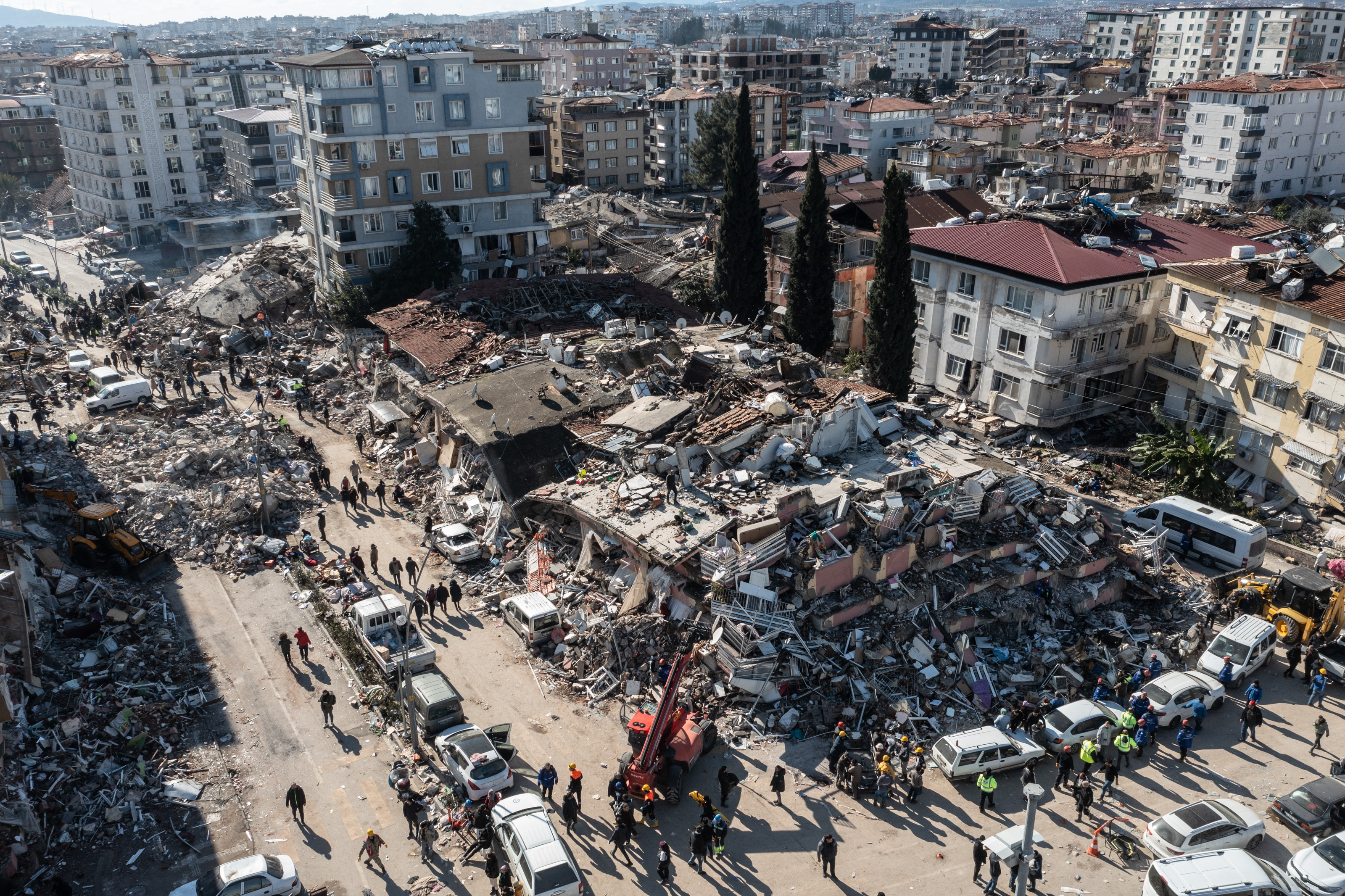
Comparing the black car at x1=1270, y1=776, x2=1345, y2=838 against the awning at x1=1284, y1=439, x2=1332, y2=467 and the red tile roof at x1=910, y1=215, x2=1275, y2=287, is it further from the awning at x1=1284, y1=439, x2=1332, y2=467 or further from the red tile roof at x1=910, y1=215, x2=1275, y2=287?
the red tile roof at x1=910, y1=215, x2=1275, y2=287

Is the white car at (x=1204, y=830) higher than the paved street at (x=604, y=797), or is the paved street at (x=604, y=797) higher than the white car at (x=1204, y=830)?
the white car at (x=1204, y=830)

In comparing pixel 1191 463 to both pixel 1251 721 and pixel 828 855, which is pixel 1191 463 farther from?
pixel 828 855

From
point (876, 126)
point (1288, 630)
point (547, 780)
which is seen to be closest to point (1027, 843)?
point (547, 780)

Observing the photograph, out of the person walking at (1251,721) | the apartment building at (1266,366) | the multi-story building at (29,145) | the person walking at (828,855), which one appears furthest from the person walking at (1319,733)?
the multi-story building at (29,145)

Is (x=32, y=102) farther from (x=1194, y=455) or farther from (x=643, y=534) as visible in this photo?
(x=1194, y=455)

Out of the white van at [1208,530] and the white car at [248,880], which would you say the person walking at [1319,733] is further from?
the white car at [248,880]

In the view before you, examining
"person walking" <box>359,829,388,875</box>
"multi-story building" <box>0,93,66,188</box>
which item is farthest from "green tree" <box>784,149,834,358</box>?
"multi-story building" <box>0,93,66,188</box>
